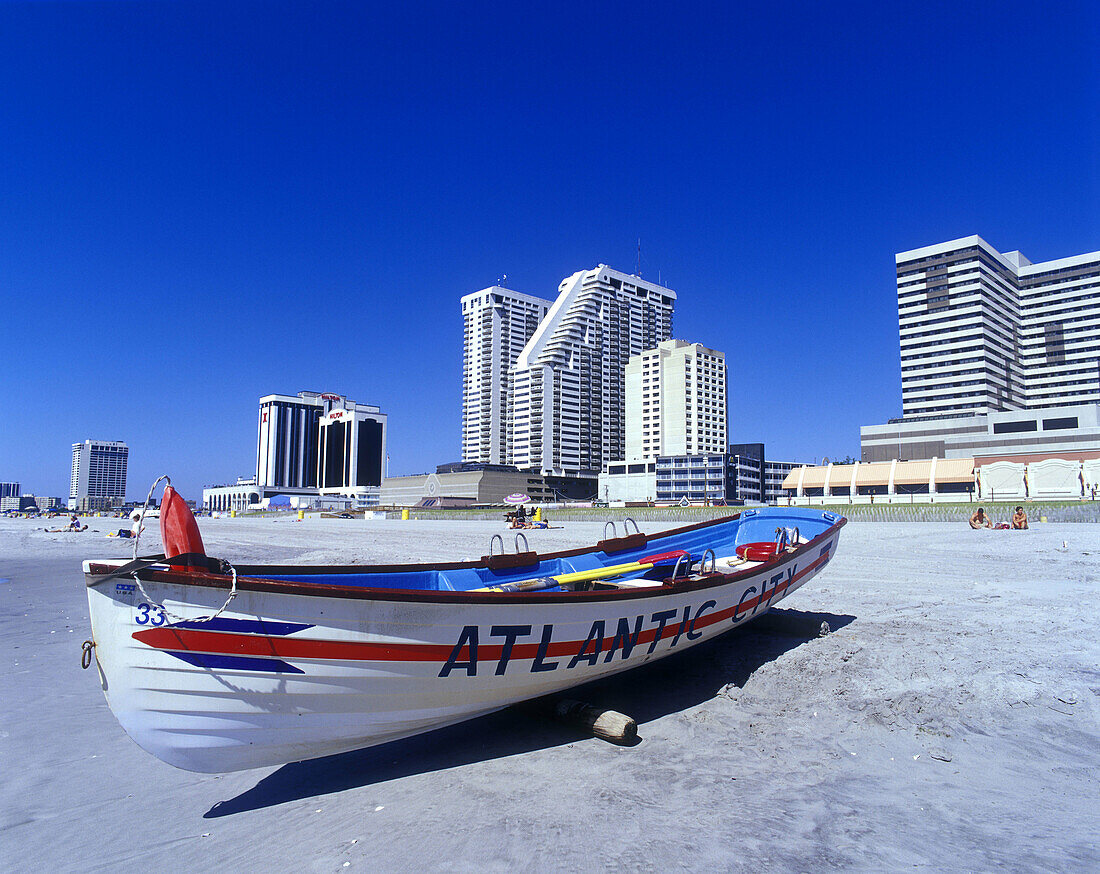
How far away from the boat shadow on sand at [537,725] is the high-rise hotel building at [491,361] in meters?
147

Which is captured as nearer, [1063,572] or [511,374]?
[1063,572]

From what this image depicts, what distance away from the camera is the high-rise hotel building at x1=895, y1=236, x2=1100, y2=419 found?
113 metres

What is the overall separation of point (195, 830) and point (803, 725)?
192 inches

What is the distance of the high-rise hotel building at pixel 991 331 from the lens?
113 m

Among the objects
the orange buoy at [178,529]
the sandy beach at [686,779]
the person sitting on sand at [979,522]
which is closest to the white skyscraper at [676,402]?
the person sitting on sand at [979,522]

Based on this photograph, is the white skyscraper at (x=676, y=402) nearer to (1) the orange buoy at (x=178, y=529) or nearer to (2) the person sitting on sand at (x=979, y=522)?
(2) the person sitting on sand at (x=979, y=522)

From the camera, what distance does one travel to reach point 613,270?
162750 mm

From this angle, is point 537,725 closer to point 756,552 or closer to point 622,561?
point 622,561

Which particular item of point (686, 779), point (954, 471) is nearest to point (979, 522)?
point (686, 779)

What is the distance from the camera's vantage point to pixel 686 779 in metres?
4.74

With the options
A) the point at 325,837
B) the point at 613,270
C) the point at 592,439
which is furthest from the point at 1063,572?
the point at 613,270

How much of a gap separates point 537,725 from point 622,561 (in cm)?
322

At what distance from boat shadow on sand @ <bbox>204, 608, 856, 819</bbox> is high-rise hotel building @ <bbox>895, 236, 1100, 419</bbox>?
4799 inches

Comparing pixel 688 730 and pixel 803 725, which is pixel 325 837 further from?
pixel 803 725
